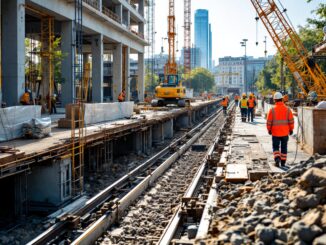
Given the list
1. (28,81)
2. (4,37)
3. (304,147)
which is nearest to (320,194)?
(304,147)

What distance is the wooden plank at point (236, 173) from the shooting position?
9.37 meters

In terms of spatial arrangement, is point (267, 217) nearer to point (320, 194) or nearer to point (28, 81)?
point (320, 194)

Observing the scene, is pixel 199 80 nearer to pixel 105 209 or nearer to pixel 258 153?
pixel 258 153

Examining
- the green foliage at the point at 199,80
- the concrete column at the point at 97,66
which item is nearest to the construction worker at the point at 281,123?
the concrete column at the point at 97,66

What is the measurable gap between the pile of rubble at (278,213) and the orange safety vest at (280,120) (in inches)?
100

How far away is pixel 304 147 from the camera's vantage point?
13203mm

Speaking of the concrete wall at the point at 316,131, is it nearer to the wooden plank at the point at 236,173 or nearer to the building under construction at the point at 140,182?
the building under construction at the point at 140,182

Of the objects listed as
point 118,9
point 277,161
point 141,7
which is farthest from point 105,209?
point 141,7

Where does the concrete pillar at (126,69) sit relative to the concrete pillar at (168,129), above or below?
above

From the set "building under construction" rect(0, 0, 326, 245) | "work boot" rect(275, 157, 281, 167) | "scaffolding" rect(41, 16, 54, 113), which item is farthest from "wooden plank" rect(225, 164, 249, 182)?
"scaffolding" rect(41, 16, 54, 113)

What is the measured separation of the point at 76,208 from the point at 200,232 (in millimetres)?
4523

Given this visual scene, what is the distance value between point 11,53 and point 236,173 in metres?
19.2

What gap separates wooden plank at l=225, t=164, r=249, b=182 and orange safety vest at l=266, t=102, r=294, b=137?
1185mm

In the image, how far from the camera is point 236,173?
9938 millimetres
